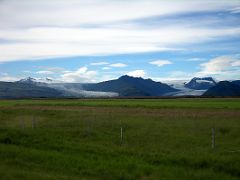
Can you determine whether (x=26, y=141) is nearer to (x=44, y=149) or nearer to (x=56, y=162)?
(x=44, y=149)

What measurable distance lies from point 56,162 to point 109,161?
235cm

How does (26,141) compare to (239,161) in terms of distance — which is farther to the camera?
(26,141)

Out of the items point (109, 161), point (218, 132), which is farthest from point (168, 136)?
point (109, 161)

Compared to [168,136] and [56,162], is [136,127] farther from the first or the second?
[56,162]

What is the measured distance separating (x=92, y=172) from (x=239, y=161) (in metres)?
6.47

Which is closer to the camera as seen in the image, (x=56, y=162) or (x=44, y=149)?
(x=56, y=162)

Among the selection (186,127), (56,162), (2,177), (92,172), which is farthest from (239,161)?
(186,127)

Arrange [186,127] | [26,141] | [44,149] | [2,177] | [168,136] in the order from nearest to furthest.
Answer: [2,177] → [44,149] → [26,141] → [168,136] → [186,127]

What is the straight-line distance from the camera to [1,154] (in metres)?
19.2

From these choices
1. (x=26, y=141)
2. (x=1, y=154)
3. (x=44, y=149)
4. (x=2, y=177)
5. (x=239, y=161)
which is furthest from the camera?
(x=26, y=141)

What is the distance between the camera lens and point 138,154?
19.6 meters

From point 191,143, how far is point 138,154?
7670 millimetres

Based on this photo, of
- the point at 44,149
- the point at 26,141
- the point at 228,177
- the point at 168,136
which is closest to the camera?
the point at 228,177

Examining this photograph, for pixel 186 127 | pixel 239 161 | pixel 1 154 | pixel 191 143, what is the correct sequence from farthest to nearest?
pixel 186 127 < pixel 191 143 < pixel 1 154 < pixel 239 161
